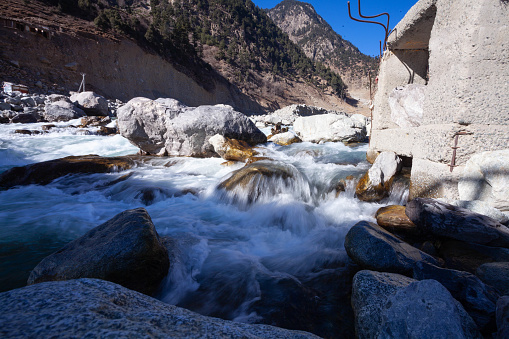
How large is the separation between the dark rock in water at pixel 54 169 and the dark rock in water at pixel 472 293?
21.1 ft

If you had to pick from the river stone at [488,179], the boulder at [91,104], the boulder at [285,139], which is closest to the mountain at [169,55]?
A: the boulder at [91,104]

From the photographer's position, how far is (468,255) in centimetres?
252

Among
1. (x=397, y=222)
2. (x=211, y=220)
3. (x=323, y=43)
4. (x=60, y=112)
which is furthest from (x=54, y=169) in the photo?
(x=323, y=43)

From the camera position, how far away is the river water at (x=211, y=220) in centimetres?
247

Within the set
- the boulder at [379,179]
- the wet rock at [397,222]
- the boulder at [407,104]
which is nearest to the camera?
the wet rock at [397,222]

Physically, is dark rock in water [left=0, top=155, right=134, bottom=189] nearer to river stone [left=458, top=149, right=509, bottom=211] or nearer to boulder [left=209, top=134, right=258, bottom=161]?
boulder [left=209, top=134, right=258, bottom=161]

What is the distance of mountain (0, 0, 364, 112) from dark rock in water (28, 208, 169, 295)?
2306 cm

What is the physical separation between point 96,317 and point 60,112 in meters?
15.8

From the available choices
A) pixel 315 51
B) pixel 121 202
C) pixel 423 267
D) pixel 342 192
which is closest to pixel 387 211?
pixel 342 192

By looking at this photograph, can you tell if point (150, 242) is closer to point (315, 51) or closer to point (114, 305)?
point (114, 305)

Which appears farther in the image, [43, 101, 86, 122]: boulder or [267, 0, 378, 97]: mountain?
[267, 0, 378, 97]: mountain

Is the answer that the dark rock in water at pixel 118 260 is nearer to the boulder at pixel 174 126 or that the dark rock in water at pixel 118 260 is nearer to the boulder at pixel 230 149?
the boulder at pixel 230 149

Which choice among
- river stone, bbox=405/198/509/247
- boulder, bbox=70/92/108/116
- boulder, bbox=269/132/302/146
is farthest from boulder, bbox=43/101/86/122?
river stone, bbox=405/198/509/247

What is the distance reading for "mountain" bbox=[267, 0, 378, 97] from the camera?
Result: 2447 inches
